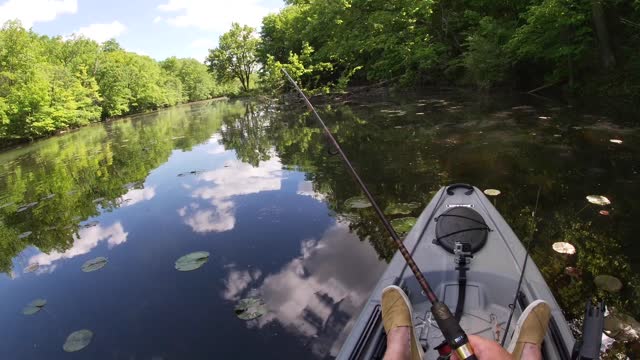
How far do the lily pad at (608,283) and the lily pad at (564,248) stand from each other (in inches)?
17.6

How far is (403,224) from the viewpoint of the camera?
494 centimetres

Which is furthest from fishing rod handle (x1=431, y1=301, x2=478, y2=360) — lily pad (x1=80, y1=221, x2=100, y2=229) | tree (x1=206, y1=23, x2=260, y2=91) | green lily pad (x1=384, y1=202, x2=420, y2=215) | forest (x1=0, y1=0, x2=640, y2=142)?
tree (x1=206, y1=23, x2=260, y2=91)

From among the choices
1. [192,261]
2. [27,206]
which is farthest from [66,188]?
[192,261]

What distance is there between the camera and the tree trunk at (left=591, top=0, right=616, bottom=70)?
38.4 feet

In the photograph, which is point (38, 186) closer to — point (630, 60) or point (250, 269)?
point (250, 269)

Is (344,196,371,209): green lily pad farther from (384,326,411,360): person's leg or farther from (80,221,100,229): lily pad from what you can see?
(80,221,100,229): lily pad

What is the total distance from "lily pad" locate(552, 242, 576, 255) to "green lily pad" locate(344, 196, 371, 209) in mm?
2614

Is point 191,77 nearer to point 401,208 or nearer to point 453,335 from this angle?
point 401,208

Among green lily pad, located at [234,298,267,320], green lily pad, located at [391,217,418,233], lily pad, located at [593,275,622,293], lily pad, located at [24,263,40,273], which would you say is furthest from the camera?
lily pad, located at [24,263,40,273]

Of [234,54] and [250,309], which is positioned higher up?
[234,54]

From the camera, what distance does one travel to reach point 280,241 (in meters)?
5.29

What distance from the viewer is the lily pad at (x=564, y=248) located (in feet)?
12.8

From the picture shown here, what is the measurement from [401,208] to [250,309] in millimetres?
2783

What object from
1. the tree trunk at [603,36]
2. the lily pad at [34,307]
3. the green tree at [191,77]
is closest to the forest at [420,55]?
the tree trunk at [603,36]
